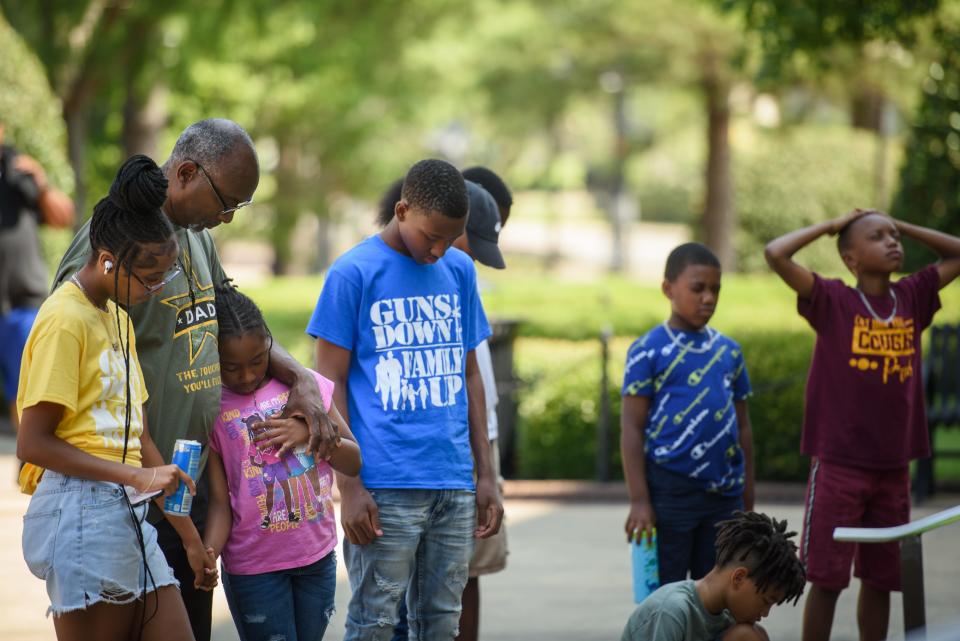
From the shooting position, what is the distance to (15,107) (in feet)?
36.8

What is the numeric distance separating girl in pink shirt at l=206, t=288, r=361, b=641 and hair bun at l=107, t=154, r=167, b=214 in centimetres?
65

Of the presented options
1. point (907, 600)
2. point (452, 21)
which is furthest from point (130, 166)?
point (452, 21)

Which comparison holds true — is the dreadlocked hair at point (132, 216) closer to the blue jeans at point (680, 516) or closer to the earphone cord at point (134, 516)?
the earphone cord at point (134, 516)

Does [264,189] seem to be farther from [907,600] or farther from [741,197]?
[907,600]

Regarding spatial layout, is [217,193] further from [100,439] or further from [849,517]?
[849,517]

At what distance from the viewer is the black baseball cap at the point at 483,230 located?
4.81 meters

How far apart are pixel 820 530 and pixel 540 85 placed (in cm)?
2135

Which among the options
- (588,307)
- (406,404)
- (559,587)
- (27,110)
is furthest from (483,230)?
(588,307)

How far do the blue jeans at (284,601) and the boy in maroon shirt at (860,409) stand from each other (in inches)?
81.4

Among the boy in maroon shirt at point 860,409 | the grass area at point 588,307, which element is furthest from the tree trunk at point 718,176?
the boy in maroon shirt at point 860,409

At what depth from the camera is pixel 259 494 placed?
150 inches

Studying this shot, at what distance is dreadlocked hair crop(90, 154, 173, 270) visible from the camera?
3260 millimetres

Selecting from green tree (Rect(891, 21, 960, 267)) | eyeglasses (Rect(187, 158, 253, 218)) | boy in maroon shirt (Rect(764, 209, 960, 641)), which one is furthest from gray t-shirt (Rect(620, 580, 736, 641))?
green tree (Rect(891, 21, 960, 267))

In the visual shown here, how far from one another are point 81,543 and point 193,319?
0.74 metres
